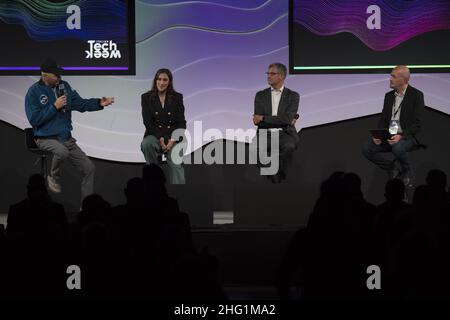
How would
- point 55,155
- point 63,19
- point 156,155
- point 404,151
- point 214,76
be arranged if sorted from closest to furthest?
point 404,151, point 55,155, point 156,155, point 63,19, point 214,76

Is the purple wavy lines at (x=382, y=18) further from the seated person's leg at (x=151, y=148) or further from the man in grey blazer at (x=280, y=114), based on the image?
the seated person's leg at (x=151, y=148)

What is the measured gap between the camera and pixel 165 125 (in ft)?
22.5

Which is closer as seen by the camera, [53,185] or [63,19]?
[53,185]

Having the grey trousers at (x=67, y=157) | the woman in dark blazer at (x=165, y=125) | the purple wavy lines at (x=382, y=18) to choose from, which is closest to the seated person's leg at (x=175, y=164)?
the woman in dark blazer at (x=165, y=125)

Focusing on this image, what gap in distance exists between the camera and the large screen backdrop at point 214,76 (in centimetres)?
780

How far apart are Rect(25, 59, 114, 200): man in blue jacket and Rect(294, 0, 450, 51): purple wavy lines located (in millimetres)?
2386

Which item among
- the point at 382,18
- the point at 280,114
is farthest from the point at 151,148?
the point at 382,18

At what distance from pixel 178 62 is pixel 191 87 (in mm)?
298

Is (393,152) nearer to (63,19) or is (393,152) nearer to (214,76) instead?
(214,76)

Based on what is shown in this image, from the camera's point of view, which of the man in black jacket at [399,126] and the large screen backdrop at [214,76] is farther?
the large screen backdrop at [214,76]

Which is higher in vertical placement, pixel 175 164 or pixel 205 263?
pixel 175 164

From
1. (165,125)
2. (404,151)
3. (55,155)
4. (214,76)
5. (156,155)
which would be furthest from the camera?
(214,76)

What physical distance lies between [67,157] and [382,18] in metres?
3.57

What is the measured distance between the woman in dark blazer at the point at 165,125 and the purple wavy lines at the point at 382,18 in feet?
5.73
